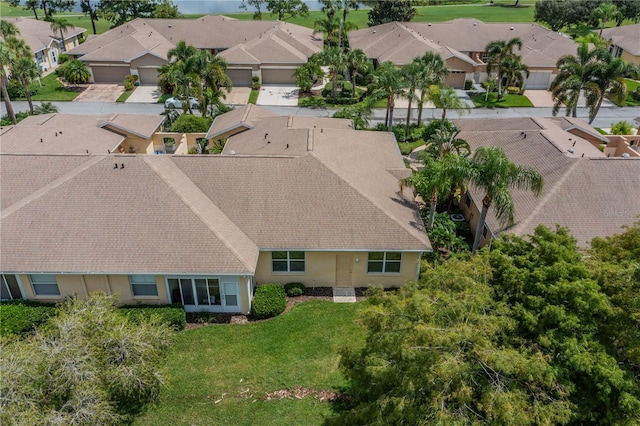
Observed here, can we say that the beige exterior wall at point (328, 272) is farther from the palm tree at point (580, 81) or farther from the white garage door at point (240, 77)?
the white garage door at point (240, 77)

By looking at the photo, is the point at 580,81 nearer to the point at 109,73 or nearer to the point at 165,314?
the point at 165,314

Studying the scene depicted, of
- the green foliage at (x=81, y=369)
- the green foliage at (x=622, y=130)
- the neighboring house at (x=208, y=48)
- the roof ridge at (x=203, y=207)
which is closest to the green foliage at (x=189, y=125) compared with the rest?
the roof ridge at (x=203, y=207)

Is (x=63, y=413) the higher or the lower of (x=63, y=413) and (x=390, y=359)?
the lower

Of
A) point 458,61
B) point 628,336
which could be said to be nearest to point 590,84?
point 458,61

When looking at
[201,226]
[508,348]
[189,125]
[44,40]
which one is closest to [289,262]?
[201,226]

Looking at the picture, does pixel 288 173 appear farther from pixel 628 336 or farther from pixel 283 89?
pixel 283 89

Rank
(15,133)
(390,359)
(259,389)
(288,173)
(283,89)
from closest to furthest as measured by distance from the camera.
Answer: (390,359) < (259,389) < (288,173) < (15,133) < (283,89)

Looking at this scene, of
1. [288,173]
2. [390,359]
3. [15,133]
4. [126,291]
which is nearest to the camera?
[390,359]
